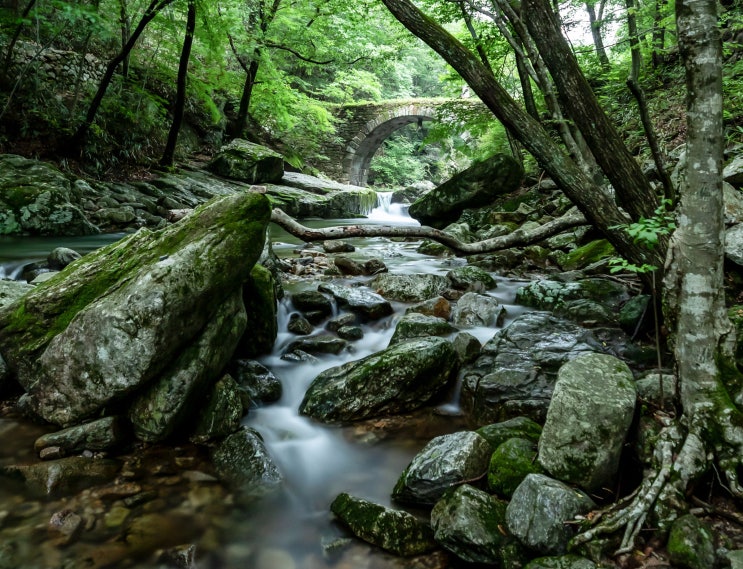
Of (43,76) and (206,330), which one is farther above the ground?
(43,76)

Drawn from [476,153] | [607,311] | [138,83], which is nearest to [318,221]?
[476,153]

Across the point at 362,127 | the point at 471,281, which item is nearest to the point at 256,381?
the point at 471,281

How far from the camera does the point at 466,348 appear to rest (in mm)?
3836

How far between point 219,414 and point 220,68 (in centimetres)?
1308

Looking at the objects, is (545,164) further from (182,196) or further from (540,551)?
(182,196)

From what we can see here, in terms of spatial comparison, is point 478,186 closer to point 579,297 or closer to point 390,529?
point 579,297

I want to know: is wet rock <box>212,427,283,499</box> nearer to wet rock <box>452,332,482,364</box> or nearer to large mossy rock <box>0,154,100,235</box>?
wet rock <box>452,332,482,364</box>

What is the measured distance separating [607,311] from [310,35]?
13223 mm

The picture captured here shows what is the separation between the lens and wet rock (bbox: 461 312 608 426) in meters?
3.11

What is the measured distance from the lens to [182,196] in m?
11.4

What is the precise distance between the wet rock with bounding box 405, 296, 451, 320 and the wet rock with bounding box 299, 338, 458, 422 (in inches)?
54.9

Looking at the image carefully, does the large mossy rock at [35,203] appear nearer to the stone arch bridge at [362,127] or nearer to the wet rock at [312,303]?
the wet rock at [312,303]

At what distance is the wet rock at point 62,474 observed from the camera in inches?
98.4

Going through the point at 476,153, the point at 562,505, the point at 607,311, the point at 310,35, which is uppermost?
the point at 310,35
